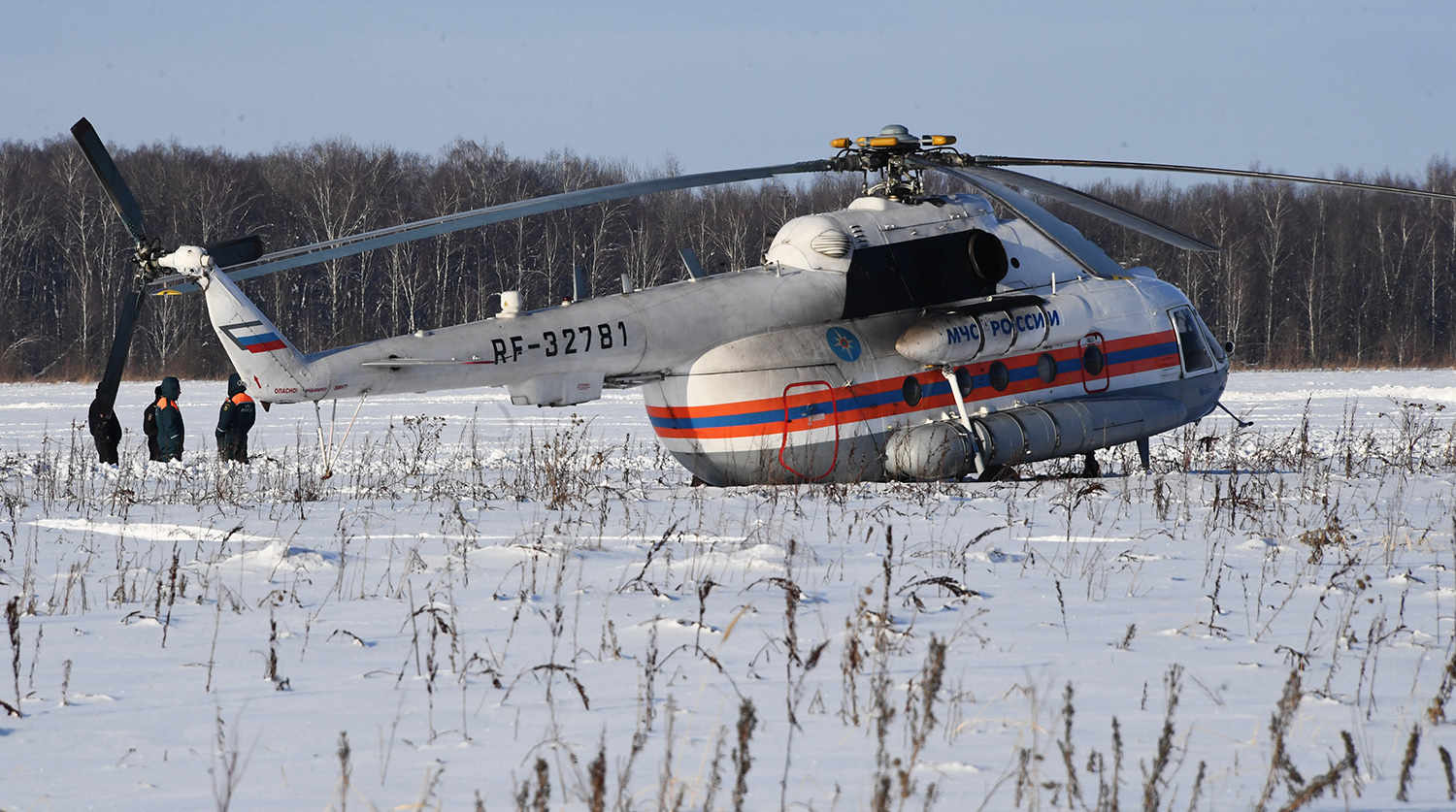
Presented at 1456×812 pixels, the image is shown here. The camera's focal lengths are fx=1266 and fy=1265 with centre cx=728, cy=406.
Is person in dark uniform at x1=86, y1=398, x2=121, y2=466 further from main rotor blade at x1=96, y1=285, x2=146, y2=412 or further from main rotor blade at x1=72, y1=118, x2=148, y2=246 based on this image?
main rotor blade at x1=72, y1=118, x2=148, y2=246

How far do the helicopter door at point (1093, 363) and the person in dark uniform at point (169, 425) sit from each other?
10303 millimetres

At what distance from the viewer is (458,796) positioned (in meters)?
3.27

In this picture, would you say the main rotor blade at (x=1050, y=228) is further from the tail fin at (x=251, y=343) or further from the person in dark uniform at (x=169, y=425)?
the person in dark uniform at (x=169, y=425)

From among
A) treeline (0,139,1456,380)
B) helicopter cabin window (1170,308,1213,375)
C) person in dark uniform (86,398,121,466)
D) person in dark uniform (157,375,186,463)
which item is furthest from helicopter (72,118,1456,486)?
treeline (0,139,1456,380)

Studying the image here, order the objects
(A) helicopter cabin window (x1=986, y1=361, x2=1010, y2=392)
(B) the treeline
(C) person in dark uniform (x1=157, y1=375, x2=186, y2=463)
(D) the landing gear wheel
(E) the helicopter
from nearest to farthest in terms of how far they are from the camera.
A: (E) the helicopter < (D) the landing gear wheel < (A) helicopter cabin window (x1=986, y1=361, x2=1010, y2=392) < (C) person in dark uniform (x1=157, y1=375, x2=186, y2=463) < (B) the treeline

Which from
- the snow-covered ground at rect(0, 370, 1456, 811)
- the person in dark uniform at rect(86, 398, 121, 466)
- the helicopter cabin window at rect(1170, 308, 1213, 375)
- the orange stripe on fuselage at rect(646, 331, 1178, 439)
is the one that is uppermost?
the helicopter cabin window at rect(1170, 308, 1213, 375)

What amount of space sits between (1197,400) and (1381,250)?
47738mm

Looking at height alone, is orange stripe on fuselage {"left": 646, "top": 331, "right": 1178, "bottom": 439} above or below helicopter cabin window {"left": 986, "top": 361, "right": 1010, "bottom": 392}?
below

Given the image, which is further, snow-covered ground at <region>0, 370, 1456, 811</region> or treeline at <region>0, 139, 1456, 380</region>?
treeline at <region>0, 139, 1456, 380</region>

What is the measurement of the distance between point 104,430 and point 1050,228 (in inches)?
348

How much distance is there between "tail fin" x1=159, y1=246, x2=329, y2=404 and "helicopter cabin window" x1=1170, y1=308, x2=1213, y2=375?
28.6 feet

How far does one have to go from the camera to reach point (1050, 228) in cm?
1254

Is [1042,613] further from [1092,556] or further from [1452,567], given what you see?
[1452,567]

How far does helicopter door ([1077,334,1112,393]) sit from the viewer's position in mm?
12492
